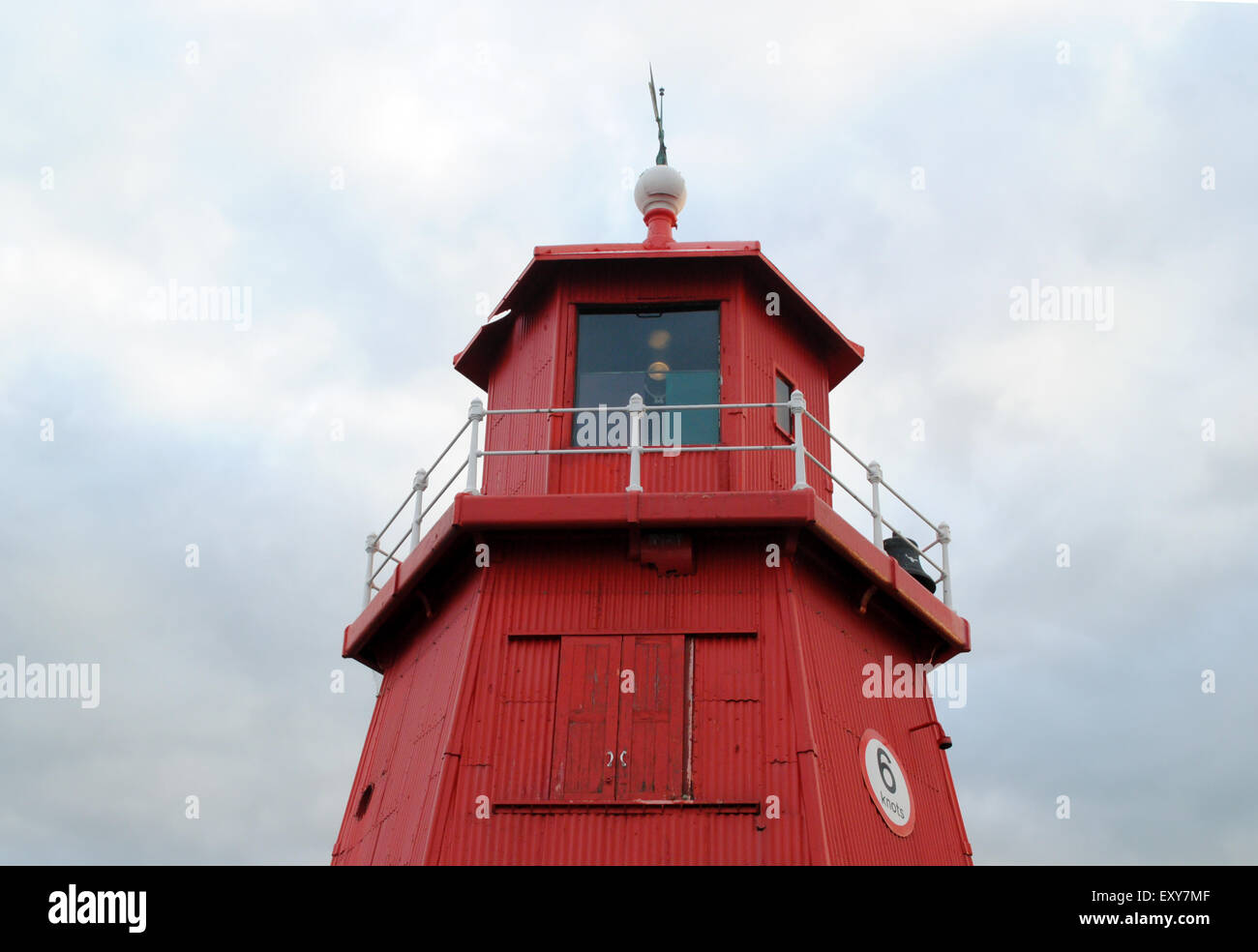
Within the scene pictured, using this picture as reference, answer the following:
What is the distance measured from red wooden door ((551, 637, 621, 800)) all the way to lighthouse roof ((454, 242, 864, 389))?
5083 millimetres

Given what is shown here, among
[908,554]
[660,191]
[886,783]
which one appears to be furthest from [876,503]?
[660,191]

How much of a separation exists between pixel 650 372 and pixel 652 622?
344 centimetres

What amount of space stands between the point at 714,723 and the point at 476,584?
3155 mm

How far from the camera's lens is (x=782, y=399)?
57.7 ft

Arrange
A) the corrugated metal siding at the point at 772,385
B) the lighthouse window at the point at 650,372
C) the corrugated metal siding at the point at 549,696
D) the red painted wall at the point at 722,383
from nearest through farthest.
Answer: the corrugated metal siding at the point at 549,696 → the red painted wall at the point at 722,383 → the lighthouse window at the point at 650,372 → the corrugated metal siding at the point at 772,385

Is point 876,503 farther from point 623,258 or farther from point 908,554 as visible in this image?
point 623,258

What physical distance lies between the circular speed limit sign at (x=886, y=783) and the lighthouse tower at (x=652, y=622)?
46 mm

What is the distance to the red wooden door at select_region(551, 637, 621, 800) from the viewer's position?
13.7 metres

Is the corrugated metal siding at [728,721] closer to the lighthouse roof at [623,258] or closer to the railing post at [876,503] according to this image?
the railing post at [876,503]

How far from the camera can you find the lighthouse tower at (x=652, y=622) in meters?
13.6

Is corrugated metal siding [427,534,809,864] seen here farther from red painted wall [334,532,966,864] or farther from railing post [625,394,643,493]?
railing post [625,394,643,493]

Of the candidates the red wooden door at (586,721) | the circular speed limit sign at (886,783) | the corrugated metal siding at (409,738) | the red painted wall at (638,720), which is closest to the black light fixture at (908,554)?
the red painted wall at (638,720)
